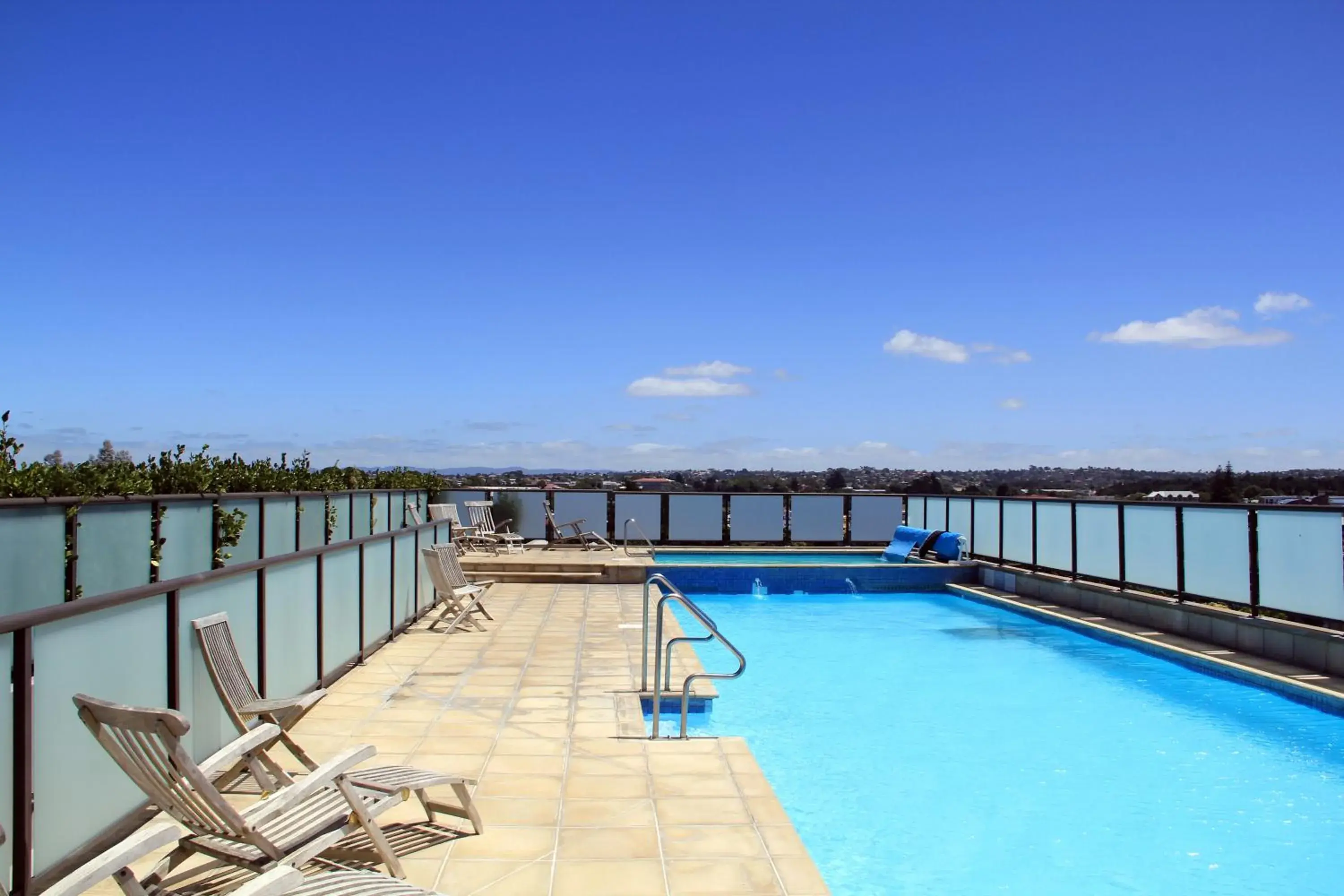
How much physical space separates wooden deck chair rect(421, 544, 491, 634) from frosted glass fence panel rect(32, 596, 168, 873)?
4859 mm

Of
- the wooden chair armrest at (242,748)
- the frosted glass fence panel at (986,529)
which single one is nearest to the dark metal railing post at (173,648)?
the wooden chair armrest at (242,748)

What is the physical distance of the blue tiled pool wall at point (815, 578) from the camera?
1477 cm

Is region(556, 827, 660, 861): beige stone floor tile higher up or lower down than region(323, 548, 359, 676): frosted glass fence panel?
lower down

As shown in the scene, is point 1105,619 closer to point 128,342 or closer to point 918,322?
point 918,322

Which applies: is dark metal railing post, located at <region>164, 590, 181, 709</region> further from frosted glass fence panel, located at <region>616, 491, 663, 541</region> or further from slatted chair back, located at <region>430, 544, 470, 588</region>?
frosted glass fence panel, located at <region>616, 491, 663, 541</region>

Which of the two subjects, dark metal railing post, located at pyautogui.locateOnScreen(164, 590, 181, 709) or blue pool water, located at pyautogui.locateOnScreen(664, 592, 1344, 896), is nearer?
dark metal railing post, located at pyautogui.locateOnScreen(164, 590, 181, 709)

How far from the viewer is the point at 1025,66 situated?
16281mm

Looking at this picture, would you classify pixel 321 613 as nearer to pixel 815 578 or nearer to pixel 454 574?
pixel 454 574

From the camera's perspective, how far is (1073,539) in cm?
1222

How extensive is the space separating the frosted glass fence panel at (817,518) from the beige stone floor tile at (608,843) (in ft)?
47.1

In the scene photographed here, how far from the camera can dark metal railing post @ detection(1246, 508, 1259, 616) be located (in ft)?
29.1

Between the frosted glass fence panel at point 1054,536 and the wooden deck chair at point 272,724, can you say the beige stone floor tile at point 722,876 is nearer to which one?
the wooden deck chair at point 272,724

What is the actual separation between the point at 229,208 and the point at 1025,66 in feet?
57.1

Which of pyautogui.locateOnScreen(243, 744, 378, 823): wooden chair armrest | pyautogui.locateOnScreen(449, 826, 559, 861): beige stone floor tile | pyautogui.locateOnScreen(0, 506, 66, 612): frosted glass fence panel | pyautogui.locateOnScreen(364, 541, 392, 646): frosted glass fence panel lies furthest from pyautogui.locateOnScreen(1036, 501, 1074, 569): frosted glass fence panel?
pyautogui.locateOnScreen(0, 506, 66, 612): frosted glass fence panel
